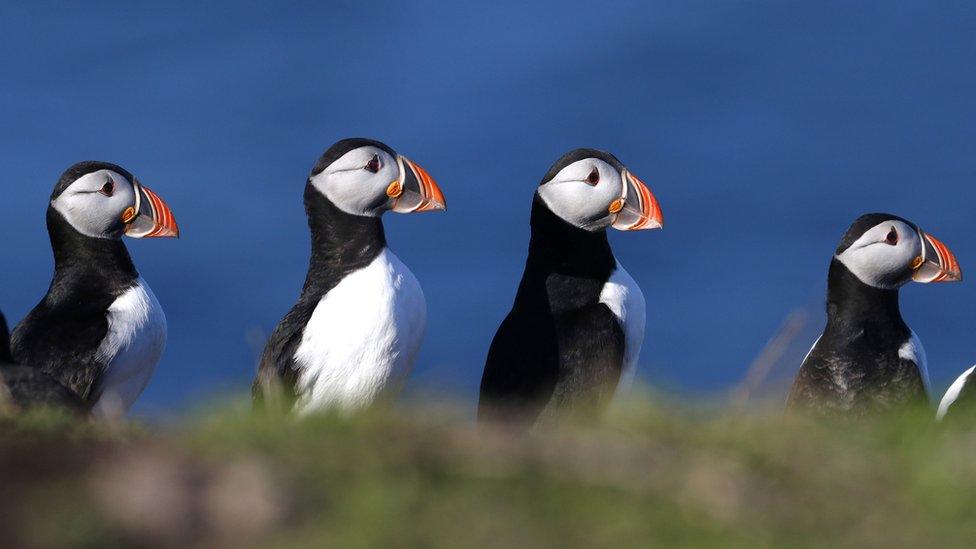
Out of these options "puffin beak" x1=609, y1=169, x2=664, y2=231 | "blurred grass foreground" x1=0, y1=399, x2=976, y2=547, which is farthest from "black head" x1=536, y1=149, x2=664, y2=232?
"blurred grass foreground" x1=0, y1=399, x2=976, y2=547

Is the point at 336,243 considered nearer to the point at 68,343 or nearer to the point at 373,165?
the point at 373,165

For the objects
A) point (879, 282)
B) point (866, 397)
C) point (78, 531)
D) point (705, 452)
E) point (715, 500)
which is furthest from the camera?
point (879, 282)

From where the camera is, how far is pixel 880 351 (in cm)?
988

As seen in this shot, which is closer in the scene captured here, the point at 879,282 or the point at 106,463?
the point at 106,463

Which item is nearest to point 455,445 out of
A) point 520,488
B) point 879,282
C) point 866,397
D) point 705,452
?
point 520,488

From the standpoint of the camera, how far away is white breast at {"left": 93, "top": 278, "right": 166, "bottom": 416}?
33.6 feet

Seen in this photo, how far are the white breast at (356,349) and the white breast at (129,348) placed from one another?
1204 millimetres

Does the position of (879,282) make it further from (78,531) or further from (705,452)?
(78,531)

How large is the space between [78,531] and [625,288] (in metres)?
5.73

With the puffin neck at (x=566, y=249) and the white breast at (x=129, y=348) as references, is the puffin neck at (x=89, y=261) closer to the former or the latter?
the white breast at (x=129, y=348)

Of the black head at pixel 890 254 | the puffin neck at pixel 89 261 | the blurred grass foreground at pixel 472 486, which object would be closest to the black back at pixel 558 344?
the black head at pixel 890 254

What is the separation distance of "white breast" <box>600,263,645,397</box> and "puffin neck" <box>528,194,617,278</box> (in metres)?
0.13

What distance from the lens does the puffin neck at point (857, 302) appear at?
10.2 meters

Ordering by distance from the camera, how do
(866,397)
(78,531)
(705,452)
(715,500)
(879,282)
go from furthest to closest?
1. (879,282)
2. (866,397)
3. (705,452)
4. (715,500)
5. (78,531)
